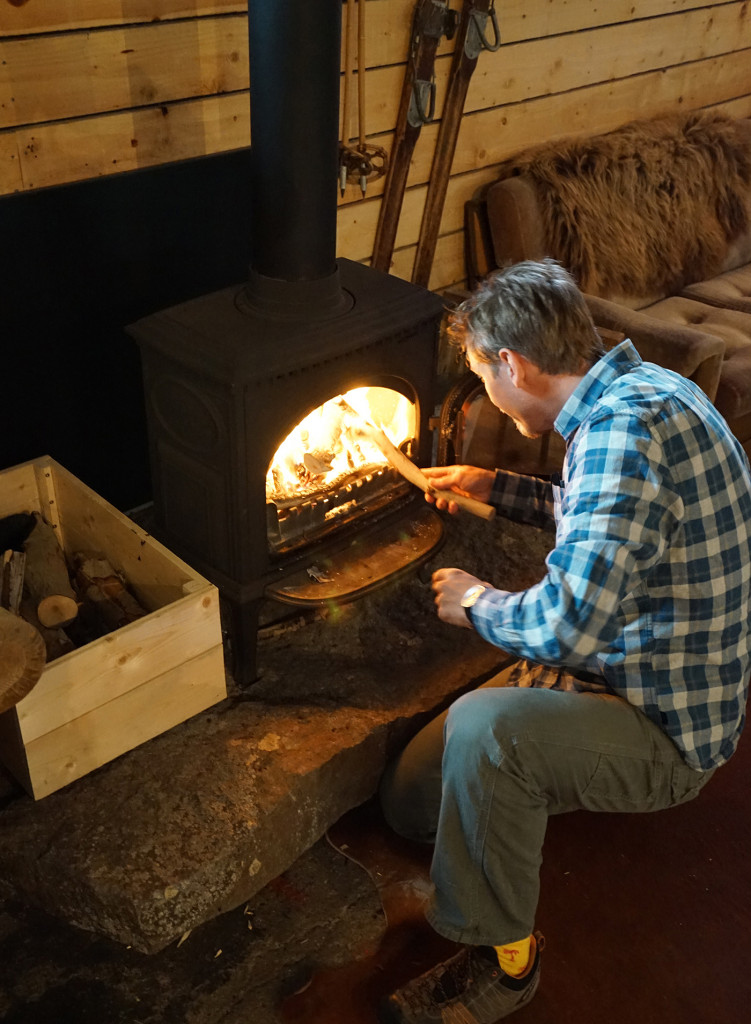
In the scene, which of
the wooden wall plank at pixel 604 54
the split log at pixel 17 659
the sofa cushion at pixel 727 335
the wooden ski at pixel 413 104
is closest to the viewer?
the split log at pixel 17 659

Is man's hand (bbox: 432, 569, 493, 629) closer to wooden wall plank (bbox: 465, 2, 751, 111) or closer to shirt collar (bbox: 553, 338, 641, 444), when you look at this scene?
shirt collar (bbox: 553, 338, 641, 444)

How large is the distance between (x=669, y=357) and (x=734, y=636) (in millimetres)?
1372

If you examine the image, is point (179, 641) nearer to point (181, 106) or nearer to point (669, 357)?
point (181, 106)

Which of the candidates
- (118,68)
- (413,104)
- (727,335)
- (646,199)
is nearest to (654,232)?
(646,199)

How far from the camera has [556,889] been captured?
202 centimetres

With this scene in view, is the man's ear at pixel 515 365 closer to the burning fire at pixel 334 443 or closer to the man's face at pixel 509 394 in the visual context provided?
the man's face at pixel 509 394

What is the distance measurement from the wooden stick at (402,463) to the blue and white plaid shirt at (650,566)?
44cm

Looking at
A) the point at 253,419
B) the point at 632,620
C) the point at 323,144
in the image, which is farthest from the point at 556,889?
the point at 323,144

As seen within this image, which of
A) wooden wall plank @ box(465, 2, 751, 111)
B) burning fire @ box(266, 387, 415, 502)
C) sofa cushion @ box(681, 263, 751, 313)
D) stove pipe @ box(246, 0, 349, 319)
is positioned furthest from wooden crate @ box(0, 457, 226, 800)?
sofa cushion @ box(681, 263, 751, 313)

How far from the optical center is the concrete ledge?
1.75 meters

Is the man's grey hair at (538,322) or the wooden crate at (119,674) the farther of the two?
the wooden crate at (119,674)

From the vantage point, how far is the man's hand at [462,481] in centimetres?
208

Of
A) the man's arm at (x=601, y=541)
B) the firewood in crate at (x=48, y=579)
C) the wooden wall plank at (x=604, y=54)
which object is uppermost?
the wooden wall plank at (x=604, y=54)

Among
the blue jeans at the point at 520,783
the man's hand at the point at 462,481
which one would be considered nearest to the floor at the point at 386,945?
the blue jeans at the point at 520,783
